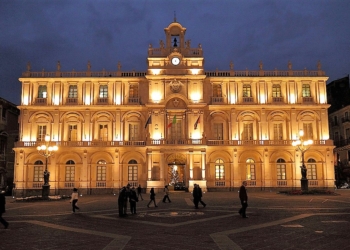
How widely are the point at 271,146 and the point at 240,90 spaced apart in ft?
26.1

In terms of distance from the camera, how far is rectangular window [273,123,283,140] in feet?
145

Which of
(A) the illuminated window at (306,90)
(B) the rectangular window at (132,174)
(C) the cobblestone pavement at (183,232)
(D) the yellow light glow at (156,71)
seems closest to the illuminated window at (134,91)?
(D) the yellow light glow at (156,71)

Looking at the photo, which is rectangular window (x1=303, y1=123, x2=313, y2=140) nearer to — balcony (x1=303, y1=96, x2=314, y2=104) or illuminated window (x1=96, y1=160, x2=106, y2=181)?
balcony (x1=303, y1=96, x2=314, y2=104)

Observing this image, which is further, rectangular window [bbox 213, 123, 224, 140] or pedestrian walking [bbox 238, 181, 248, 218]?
rectangular window [bbox 213, 123, 224, 140]

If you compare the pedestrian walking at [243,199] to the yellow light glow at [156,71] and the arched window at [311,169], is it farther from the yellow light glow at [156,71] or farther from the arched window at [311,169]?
the arched window at [311,169]

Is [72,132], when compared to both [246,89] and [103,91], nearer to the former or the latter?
[103,91]

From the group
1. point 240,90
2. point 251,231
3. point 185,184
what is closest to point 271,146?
point 240,90

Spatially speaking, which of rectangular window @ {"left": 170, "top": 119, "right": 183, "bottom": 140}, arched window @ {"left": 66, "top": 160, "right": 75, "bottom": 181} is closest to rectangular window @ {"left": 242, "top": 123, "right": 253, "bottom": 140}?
rectangular window @ {"left": 170, "top": 119, "right": 183, "bottom": 140}

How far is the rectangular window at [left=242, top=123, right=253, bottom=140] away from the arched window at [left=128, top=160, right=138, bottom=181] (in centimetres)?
1390

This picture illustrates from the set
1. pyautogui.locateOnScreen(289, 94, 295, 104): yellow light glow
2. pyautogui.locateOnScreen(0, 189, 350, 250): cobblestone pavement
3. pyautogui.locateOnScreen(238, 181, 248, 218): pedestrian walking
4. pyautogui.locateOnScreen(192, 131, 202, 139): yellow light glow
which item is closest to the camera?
pyautogui.locateOnScreen(0, 189, 350, 250): cobblestone pavement

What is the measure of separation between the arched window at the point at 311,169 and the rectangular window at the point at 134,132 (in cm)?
2132

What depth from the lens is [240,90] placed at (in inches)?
1757

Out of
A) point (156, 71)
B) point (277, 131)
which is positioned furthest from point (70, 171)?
→ point (277, 131)

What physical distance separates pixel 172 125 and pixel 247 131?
372 inches
